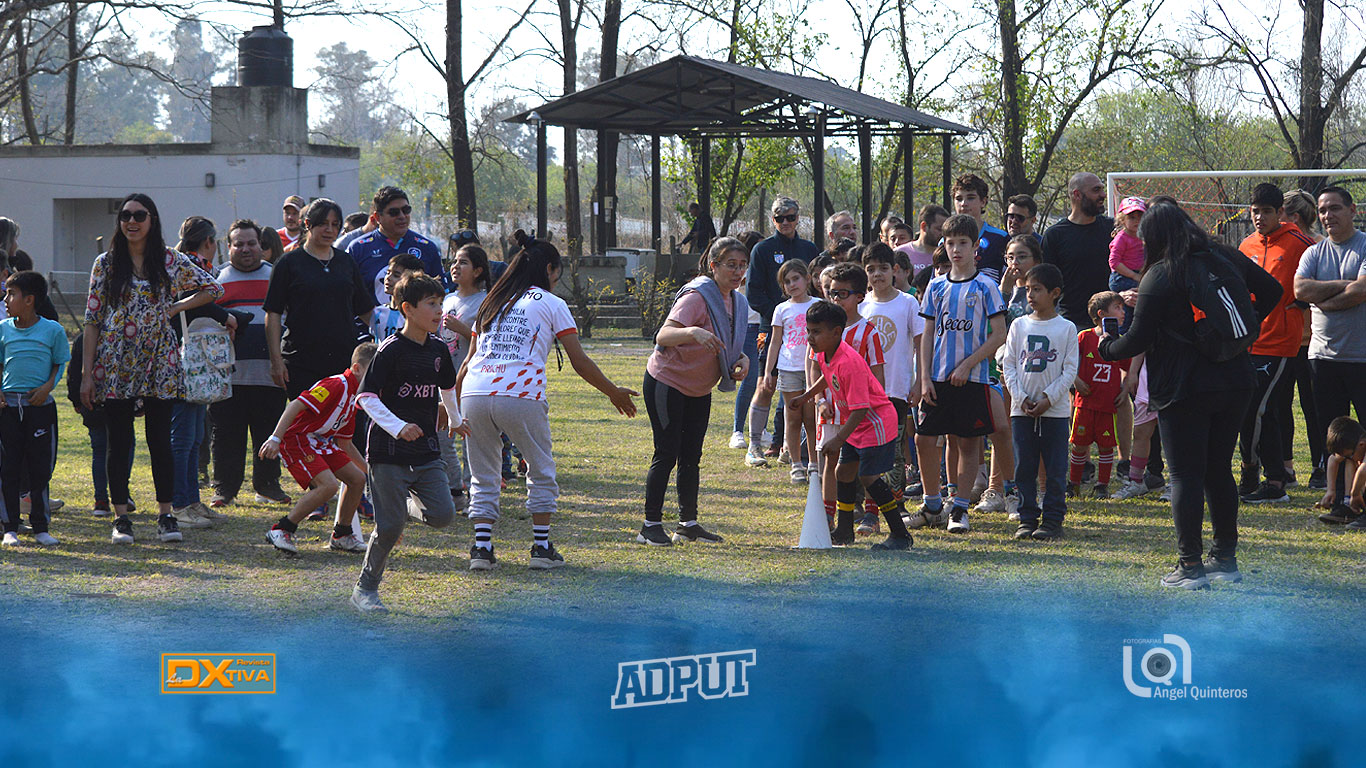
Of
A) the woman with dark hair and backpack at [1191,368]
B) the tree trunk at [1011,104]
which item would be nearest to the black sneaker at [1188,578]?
the woman with dark hair and backpack at [1191,368]

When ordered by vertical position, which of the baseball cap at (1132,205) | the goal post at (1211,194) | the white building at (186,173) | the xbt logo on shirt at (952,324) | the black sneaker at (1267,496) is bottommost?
the black sneaker at (1267,496)

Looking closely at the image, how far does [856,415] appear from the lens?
A: 6.67 m

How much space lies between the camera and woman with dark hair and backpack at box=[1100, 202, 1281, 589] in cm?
589

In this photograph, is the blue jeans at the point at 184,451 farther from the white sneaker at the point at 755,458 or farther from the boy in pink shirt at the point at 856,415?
the white sneaker at the point at 755,458

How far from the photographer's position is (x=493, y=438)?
637cm

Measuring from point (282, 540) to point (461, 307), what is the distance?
1.70m

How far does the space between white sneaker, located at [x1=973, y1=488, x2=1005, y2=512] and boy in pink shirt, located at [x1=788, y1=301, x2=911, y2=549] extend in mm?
1263

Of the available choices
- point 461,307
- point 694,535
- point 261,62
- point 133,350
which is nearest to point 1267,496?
point 694,535

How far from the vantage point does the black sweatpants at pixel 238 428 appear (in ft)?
27.4

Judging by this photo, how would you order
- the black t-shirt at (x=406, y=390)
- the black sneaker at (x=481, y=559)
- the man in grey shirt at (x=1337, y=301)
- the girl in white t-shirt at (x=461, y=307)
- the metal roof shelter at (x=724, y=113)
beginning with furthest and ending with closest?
the metal roof shelter at (x=724, y=113) < the man in grey shirt at (x=1337, y=301) < the girl in white t-shirt at (x=461, y=307) < the black sneaker at (x=481, y=559) < the black t-shirt at (x=406, y=390)

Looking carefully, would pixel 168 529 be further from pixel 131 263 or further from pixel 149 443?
pixel 131 263

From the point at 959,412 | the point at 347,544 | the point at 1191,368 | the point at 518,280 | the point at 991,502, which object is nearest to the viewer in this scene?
the point at 1191,368

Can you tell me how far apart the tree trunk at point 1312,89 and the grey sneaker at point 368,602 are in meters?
26.1

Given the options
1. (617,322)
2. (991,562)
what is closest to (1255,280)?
(991,562)
